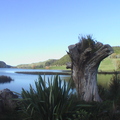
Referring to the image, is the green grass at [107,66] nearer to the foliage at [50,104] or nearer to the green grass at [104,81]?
the green grass at [104,81]

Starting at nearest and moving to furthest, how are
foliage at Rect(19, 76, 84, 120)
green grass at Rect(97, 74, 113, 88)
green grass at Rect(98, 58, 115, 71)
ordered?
1. foliage at Rect(19, 76, 84, 120)
2. green grass at Rect(97, 74, 113, 88)
3. green grass at Rect(98, 58, 115, 71)

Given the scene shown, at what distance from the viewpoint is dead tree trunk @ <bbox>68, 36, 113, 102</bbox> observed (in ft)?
24.1

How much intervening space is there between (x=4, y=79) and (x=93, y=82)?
29943 mm

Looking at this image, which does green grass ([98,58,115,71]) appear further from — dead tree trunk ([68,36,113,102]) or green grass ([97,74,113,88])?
dead tree trunk ([68,36,113,102])

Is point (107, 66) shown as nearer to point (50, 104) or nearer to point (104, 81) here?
point (104, 81)

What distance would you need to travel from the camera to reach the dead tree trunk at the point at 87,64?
7.34 m

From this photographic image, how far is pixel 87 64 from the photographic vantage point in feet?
24.9

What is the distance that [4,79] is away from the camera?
34.7 m

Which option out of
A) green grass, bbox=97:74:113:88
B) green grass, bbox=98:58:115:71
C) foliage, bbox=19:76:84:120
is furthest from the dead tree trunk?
green grass, bbox=98:58:115:71

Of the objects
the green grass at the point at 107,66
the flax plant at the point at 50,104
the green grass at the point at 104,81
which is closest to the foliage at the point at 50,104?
the flax plant at the point at 50,104

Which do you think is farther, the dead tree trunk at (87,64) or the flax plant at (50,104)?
the dead tree trunk at (87,64)

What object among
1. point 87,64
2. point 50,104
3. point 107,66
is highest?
point 87,64

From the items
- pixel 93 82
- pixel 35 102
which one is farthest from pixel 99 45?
pixel 35 102

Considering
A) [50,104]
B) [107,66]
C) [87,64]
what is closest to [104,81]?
[87,64]
